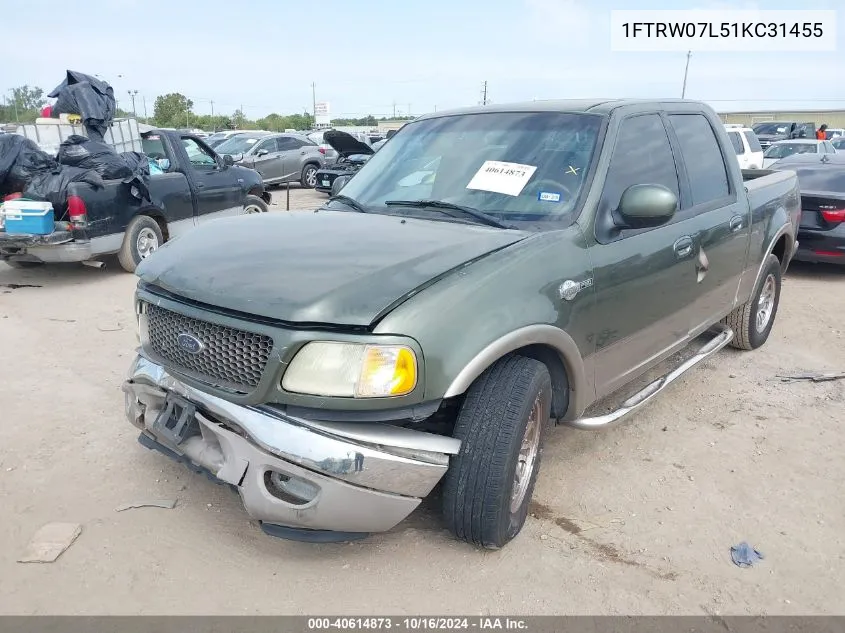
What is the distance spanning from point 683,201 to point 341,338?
246 cm

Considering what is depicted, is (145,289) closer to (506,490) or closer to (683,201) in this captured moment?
(506,490)

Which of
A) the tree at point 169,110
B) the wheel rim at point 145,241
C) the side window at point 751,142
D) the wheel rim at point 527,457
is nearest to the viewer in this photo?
the wheel rim at point 527,457

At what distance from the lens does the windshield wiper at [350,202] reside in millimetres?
3598

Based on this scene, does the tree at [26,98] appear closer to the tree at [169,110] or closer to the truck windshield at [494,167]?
the tree at [169,110]

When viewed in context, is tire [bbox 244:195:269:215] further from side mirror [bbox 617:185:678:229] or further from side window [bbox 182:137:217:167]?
side mirror [bbox 617:185:678:229]

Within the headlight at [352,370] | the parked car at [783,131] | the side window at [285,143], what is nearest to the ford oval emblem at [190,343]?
the headlight at [352,370]

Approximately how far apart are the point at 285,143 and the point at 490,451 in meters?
17.5

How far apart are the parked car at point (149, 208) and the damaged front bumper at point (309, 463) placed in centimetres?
563

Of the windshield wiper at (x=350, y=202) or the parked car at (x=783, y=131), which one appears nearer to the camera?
the windshield wiper at (x=350, y=202)

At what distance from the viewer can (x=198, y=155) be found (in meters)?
9.42

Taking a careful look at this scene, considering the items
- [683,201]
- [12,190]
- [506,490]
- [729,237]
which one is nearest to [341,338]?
[506,490]

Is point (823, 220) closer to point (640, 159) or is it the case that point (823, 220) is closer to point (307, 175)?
point (640, 159)

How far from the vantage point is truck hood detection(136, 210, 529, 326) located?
2355 mm

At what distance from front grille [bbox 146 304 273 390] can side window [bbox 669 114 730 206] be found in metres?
2.79
